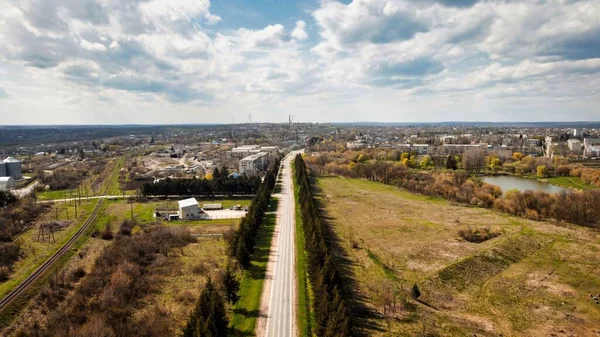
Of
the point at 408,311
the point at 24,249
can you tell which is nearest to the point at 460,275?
the point at 408,311

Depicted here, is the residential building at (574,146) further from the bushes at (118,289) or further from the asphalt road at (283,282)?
the bushes at (118,289)

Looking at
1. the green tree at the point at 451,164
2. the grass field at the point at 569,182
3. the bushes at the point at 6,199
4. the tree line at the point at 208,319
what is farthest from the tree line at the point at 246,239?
the green tree at the point at 451,164

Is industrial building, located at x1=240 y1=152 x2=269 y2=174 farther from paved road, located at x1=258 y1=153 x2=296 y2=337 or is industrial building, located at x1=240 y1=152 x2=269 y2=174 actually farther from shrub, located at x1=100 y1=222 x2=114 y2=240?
shrub, located at x1=100 y1=222 x2=114 y2=240

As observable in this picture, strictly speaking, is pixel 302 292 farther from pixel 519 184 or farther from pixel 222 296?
pixel 519 184

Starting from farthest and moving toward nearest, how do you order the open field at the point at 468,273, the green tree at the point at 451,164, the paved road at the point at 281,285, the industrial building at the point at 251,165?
the green tree at the point at 451,164 → the industrial building at the point at 251,165 → the open field at the point at 468,273 → the paved road at the point at 281,285

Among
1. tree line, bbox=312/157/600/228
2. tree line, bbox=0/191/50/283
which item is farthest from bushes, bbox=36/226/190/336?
tree line, bbox=312/157/600/228

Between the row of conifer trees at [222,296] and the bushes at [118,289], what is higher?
the row of conifer trees at [222,296]

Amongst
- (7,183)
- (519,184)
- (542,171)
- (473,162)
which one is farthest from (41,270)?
(542,171)
